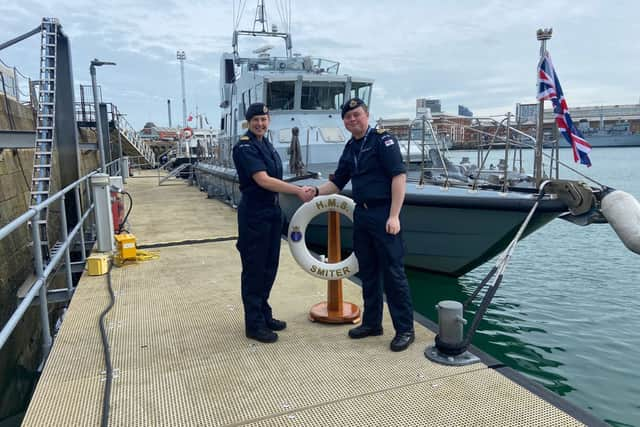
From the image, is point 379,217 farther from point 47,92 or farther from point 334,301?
point 47,92

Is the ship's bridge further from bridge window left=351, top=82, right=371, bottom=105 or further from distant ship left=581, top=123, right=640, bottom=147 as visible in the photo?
distant ship left=581, top=123, right=640, bottom=147

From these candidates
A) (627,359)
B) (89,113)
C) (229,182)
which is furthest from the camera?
(89,113)

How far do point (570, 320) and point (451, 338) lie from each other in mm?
3425

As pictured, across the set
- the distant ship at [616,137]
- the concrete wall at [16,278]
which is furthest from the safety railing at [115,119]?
the distant ship at [616,137]

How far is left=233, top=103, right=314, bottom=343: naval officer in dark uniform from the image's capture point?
3125mm

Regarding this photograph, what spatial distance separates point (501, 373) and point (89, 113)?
18277 mm

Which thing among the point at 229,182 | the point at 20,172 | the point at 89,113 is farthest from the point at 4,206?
the point at 89,113

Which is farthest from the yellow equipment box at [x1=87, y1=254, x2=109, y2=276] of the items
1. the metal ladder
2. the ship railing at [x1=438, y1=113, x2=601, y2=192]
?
the ship railing at [x1=438, y1=113, x2=601, y2=192]

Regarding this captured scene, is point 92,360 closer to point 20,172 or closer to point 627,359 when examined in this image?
point 627,359

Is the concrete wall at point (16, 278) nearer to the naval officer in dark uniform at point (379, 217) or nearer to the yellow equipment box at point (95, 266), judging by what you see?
the yellow equipment box at point (95, 266)

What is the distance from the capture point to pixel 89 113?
57.9 feet

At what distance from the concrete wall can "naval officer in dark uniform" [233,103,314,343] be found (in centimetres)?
264

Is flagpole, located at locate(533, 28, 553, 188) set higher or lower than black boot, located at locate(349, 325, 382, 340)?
higher


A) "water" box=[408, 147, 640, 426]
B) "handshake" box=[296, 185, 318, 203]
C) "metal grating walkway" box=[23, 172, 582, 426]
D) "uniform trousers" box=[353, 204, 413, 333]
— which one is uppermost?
"handshake" box=[296, 185, 318, 203]
